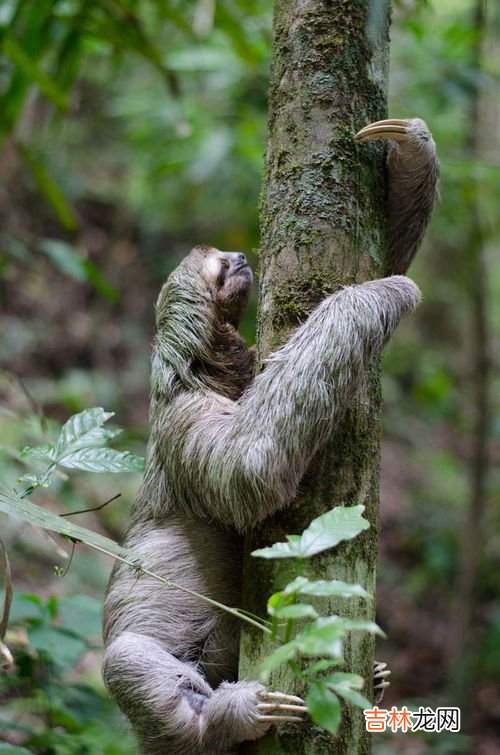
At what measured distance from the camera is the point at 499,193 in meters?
10.5

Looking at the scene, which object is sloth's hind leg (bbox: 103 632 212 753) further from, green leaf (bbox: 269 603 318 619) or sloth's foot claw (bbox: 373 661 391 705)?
green leaf (bbox: 269 603 318 619)

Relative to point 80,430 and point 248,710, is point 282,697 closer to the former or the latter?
point 248,710

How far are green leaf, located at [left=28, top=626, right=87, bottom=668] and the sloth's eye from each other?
263 cm

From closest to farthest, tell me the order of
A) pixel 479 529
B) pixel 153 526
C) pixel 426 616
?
pixel 153 526 < pixel 479 529 < pixel 426 616

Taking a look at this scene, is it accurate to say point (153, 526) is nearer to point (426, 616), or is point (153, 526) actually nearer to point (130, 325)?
point (426, 616)

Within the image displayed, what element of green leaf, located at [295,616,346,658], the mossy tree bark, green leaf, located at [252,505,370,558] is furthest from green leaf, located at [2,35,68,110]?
green leaf, located at [295,616,346,658]

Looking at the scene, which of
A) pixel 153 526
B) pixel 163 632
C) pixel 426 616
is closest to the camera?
pixel 163 632

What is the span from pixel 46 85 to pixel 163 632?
3.98 meters

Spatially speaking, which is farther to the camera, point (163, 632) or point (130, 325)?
point (130, 325)

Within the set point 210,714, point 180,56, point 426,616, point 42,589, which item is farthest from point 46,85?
point 426,616

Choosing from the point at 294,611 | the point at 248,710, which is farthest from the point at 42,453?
the point at 294,611

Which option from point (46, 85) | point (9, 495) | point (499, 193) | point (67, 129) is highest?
point (67, 129)

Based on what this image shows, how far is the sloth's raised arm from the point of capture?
361cm

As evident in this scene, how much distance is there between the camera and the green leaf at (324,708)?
247 centimetres
